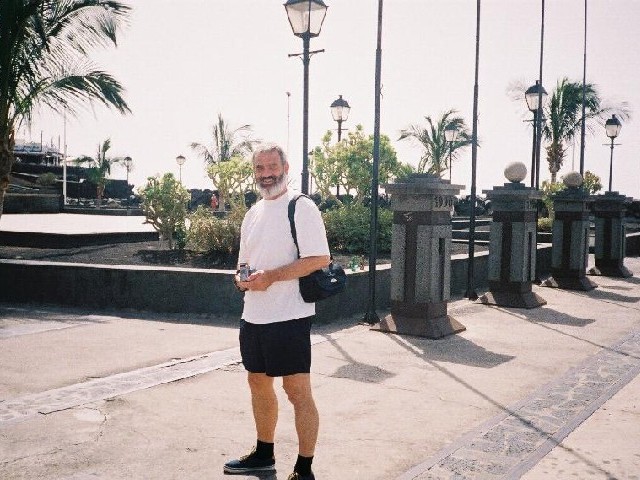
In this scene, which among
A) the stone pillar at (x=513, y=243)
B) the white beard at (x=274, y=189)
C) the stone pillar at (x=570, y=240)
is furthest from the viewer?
the stone pillar at (x=570, y=240)

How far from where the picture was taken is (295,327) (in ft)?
10.9

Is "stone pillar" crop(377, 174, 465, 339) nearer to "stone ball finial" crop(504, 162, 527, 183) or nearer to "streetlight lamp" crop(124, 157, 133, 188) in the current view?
"stone ball finial" crop(504, 162, 527, 183)

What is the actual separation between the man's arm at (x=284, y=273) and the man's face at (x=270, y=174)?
38 centimetres

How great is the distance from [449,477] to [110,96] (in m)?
10.4

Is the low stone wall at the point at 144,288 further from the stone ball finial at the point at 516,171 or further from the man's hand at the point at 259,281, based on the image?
the man's hand at the point at 259,281

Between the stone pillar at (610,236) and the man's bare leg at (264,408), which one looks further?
the stone pillar at (610,236)

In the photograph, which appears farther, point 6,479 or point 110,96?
point 110,96

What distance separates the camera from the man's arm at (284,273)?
128 inches

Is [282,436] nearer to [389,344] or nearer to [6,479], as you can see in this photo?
[6,479]

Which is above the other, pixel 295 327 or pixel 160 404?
pixel 295 327

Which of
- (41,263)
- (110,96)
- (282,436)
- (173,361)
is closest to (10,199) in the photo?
(110,96)

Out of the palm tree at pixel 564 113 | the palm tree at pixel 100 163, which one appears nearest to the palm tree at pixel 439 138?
the palm tree at pixel 564 113

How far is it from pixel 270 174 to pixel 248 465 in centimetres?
156

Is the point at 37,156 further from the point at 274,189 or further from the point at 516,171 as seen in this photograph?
the point at 274,189
